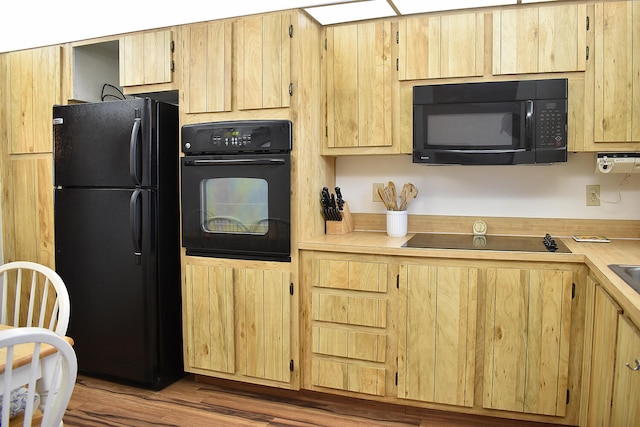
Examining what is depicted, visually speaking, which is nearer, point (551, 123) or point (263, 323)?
point (551, 123)

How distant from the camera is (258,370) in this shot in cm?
276

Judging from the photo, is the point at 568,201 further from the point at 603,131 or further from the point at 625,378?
the point at 625,378

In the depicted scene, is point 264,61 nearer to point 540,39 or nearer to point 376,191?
point 376,191

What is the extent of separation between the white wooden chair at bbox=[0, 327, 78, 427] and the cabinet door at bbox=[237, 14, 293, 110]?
1.65m

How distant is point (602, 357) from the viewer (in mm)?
1904

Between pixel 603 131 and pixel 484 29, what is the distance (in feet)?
2.46

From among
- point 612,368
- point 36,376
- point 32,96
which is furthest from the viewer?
point 32,96

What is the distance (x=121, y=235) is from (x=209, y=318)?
0.65 meters

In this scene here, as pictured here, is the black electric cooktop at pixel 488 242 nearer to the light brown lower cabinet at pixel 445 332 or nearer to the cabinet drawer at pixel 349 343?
the light brown lower cabinet at pixel 445 332

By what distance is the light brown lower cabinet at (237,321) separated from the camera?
8.88 ft

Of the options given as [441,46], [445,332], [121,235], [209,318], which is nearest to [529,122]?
[441,46]

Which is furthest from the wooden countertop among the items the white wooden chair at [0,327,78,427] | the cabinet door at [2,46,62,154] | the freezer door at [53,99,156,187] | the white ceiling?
the cabinet door at [2,46,62,154]

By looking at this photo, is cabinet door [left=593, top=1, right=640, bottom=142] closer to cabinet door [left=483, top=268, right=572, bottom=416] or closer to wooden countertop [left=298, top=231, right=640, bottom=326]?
wooden countertop [left=298, top=231, right=640, bottom=326]

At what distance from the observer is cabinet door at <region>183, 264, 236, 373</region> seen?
2.80m
